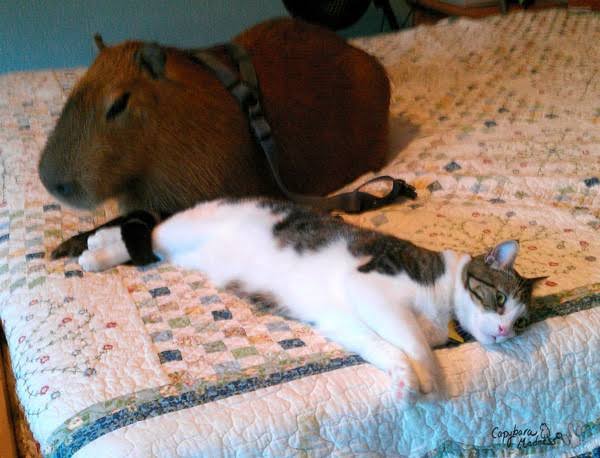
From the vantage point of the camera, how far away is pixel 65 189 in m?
1.22

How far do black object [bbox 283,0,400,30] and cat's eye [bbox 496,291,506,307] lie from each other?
5.96 ft

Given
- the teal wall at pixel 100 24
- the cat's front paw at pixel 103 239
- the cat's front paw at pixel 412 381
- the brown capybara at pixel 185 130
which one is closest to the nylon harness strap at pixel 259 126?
the brown capybara at pixel 185 130

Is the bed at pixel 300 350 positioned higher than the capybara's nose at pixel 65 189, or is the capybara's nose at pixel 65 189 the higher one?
the capybara's nose at pixel 65 189

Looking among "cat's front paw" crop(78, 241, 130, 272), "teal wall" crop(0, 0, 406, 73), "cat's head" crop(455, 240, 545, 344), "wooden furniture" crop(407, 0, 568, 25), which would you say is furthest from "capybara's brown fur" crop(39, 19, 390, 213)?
"wooden furniture" crop(407, 0, 568, 25)

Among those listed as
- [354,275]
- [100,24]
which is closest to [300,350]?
[354,275]

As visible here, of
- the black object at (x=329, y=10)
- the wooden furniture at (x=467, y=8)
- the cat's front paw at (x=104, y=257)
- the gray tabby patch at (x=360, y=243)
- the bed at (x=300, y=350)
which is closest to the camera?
the bed at (x=300, y=350)

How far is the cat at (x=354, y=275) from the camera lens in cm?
91

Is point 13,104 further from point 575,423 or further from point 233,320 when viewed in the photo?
Result: point 575,423

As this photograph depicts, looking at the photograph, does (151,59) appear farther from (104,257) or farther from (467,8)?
(467,8)

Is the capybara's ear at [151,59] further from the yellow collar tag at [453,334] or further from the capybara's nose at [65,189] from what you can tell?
the yellow collar tag at [453,334]

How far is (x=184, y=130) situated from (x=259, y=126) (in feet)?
0.53

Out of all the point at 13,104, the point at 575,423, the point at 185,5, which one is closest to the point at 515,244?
the point at 575,423

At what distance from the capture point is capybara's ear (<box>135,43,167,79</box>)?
124 centimetres

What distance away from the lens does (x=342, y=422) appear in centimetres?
83
